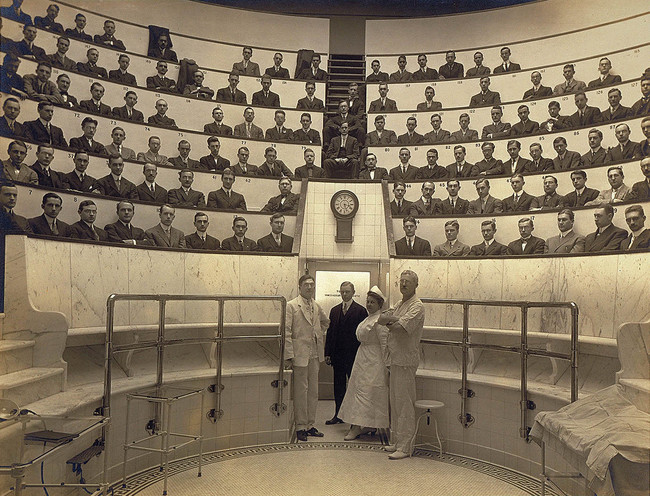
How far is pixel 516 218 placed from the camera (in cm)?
813

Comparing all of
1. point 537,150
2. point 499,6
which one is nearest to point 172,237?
point 537,150

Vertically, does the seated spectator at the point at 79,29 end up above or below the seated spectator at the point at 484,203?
above

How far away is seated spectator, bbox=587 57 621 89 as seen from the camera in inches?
353

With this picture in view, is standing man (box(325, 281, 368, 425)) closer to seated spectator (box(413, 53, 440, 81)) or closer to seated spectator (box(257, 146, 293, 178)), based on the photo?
seated spectator (box(257, 146, 293, 178))

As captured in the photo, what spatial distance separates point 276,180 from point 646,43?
6.02 meters

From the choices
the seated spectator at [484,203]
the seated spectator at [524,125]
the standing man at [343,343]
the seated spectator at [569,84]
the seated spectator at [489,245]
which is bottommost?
the standing man at [343,343]

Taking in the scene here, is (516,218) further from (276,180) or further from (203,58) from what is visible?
(203,58)

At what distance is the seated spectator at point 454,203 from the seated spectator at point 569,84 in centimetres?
241

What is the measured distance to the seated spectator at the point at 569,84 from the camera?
30.7 ft

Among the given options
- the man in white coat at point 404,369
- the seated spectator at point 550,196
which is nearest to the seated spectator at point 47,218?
the man in white coat at point 404,369

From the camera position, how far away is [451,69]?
10.9 m

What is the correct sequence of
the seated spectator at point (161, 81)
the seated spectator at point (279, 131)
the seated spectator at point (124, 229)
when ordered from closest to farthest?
the seated spectator at point (124, 229) < the seated spectator at point (161, 81) < the seated spectator at point (279, 131)

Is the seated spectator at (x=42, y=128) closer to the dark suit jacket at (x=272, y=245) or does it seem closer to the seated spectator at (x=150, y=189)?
the seated spectator at (x=150, y=189)

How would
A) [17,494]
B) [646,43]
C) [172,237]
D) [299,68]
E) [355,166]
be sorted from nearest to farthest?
[17,494] < [172,237] < [646,43] < [355,166] < [299,68]
